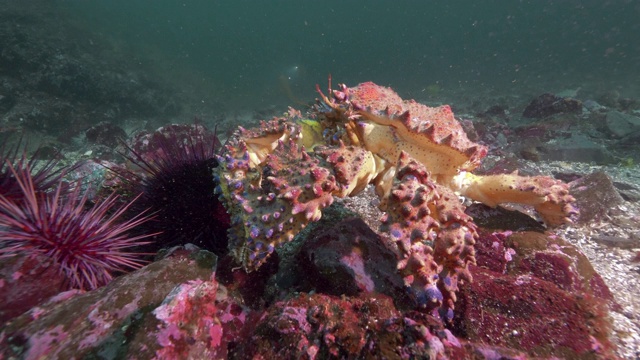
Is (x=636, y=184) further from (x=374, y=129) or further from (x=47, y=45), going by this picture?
(x=47, y=45)

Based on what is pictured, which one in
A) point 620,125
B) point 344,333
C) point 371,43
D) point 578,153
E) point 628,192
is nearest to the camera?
point 344,333

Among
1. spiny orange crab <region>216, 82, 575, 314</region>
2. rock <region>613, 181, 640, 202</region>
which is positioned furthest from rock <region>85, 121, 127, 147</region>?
rock <region>613, 181, 640, 202</region>

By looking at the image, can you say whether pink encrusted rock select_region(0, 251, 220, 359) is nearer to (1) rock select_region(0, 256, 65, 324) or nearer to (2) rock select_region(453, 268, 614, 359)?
(1) rock select_region(0, 256, 65, 324)

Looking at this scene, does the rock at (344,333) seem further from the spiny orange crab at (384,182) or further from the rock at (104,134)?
the rock at (104,134)

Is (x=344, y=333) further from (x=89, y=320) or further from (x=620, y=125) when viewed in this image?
(x=620, y=125)

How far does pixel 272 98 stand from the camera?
115 ft

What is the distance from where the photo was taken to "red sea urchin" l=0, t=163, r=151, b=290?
2.22 metres

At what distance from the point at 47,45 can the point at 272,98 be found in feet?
68.4

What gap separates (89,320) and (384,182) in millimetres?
2338

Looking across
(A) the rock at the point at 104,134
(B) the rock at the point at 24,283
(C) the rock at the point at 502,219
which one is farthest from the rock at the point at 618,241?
(A) the rock at the point at 104,134

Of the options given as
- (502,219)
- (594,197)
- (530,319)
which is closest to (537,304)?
(530,319)

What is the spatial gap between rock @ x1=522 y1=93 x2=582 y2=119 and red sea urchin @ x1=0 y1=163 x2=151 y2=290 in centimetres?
1255

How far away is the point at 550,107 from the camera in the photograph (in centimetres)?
1015

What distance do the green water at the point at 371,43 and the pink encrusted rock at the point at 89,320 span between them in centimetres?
2600
